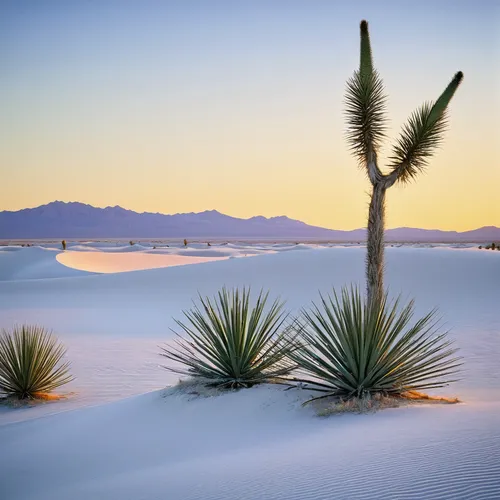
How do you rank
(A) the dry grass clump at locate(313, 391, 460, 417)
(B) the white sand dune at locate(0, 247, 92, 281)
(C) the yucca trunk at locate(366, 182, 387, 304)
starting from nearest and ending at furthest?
(A) the dry grass clump at locate(313, 391, 460, 417) < (C) the yucca trunk at locate(366, 182, 387, 304) < (B) the white sand dune at locate(0, 247, 92, 281)

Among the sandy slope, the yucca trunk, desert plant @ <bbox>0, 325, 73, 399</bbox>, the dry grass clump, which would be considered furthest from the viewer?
desert plant @ <bbox>0, 325, 73, 399</bbox>

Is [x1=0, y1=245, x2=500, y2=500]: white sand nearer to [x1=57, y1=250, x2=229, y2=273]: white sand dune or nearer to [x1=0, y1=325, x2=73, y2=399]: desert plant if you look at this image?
[x1=0, y1=325, x2=73, y2=399]: desert plant

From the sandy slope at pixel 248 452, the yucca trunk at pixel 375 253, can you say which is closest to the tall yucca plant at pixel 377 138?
the yucca trunk at pixel 375 253

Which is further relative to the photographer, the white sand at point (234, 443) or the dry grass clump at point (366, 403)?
the dry grass clump at point (366, 403)

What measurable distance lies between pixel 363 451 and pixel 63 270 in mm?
39082

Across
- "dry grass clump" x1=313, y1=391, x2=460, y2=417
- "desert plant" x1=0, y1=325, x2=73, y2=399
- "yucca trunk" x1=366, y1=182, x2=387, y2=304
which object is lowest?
"desert plant" x1=0, y1=325, x2=73, y2=399

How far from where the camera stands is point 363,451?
15.3ft

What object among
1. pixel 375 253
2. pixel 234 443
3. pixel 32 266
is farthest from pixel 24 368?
pixel 32 266

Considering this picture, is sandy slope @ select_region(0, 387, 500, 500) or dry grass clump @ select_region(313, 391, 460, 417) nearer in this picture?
sandy slope @ select_region(0, 387, 500, 500)

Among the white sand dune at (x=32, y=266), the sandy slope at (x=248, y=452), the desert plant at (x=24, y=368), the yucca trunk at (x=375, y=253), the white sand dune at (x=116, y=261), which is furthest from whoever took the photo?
the white sand dune at (x=116, y=261)

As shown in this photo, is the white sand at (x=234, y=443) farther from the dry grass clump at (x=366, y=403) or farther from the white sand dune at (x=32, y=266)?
the white sand dune at (x=32, y=266)

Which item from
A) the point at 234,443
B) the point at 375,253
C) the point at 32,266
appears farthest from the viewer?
the point at 32,266

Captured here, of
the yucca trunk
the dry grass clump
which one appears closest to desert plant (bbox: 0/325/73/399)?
the yucca trunk

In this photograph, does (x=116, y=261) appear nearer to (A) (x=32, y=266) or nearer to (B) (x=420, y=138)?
(A) (x=32, y=266)
